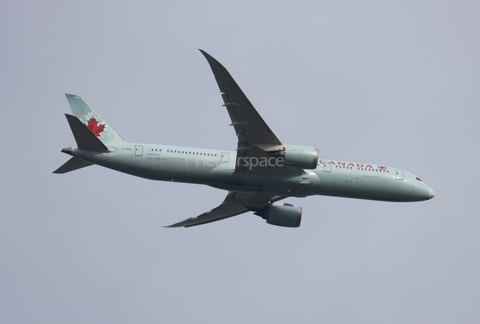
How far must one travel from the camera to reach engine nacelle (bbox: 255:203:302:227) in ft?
172

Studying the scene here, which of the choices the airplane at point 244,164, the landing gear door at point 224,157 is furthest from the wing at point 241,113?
the landing gear door at point 224,157

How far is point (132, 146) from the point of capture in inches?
1811

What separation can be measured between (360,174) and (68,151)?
60.8 feet

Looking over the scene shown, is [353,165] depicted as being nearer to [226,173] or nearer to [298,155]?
[298,155]

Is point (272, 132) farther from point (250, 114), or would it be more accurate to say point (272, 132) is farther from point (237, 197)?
point (237, 197)

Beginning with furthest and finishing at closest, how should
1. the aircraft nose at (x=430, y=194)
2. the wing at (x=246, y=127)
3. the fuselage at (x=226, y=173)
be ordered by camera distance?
the aircraft nose at (x=430, y=194) < the fuselage at (x=226, y=173) < the wing at (x=246, y=127)

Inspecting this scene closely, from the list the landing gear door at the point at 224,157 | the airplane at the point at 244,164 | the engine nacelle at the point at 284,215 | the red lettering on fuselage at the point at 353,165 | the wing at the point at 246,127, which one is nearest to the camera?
the wing at the point at 246,127

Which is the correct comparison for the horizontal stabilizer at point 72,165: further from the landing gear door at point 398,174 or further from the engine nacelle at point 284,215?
the landing gear door at point 398,174

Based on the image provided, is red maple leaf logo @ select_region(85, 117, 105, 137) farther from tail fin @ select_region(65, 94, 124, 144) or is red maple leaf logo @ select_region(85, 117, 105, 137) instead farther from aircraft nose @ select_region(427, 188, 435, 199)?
aircraft nose @ select_region(427, 188, 435, 199)

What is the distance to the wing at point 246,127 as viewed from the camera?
4166cm

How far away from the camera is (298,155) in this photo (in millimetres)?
44469

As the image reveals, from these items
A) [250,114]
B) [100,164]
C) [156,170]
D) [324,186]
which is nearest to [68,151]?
[100,164]

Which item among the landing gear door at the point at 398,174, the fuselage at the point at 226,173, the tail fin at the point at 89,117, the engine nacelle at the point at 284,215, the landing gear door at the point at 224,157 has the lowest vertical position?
the engine nacelle at the point at 284,215

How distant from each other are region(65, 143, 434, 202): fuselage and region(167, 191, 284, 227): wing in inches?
166
